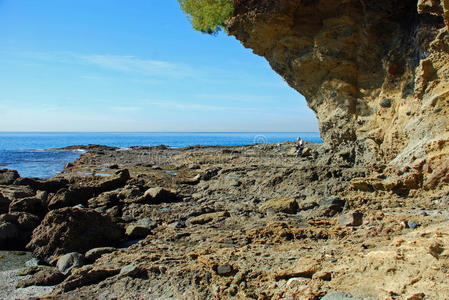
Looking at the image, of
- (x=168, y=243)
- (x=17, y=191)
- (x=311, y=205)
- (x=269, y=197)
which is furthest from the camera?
(x=17, y=191)

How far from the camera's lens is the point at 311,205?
884 cm

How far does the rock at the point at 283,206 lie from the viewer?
8719mm

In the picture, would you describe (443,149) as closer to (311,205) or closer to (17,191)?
(311,205)

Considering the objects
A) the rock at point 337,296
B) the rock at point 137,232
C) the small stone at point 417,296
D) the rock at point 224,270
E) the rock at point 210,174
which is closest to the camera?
the small stone at point 417,296

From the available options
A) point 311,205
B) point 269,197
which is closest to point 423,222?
point 311,205

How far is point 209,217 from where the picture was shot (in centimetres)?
852

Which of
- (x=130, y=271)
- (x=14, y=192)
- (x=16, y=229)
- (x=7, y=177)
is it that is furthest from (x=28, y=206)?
(x=7, y=177)

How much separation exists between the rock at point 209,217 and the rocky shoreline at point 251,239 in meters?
0.03

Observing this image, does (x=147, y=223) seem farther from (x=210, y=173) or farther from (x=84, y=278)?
(x=210, y=173)

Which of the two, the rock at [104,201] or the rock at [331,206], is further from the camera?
the rock at [104,201]

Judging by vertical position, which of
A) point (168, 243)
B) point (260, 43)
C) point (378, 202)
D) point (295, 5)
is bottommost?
point (168, 243)

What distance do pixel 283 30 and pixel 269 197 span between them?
6.69m

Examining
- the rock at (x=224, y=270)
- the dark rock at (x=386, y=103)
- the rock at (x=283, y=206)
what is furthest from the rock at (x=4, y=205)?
the dark rock at (x=386, y=103)

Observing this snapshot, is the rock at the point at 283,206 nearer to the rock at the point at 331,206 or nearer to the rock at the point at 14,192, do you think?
the rock at the point at 331,206
